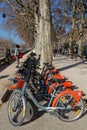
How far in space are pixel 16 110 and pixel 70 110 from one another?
1222 millimetres

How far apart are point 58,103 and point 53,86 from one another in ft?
2.15

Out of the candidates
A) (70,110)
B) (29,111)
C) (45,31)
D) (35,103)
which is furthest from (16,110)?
(45,31)

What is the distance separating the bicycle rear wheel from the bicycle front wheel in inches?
30.6

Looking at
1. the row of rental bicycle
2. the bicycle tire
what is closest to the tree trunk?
the row of rental bicycle

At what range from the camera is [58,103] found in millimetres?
5941

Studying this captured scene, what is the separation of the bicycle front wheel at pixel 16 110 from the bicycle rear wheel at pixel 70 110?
2.55 ft

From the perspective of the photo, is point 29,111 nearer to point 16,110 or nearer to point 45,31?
point 16,110

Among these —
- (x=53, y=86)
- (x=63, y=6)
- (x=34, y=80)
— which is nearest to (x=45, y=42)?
(x=34, y=80)

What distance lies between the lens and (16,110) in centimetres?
588

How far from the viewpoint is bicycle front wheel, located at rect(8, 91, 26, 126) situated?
5730 mm

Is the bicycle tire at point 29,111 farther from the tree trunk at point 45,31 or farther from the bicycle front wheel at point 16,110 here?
the tree trunk at point 45,31

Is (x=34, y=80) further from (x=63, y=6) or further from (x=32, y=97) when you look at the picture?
(x=63, y=6)

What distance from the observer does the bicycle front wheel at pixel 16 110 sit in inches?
226

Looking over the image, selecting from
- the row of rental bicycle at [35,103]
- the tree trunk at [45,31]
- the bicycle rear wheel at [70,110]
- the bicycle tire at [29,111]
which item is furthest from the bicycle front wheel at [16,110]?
the tree trunk at [45,31]
